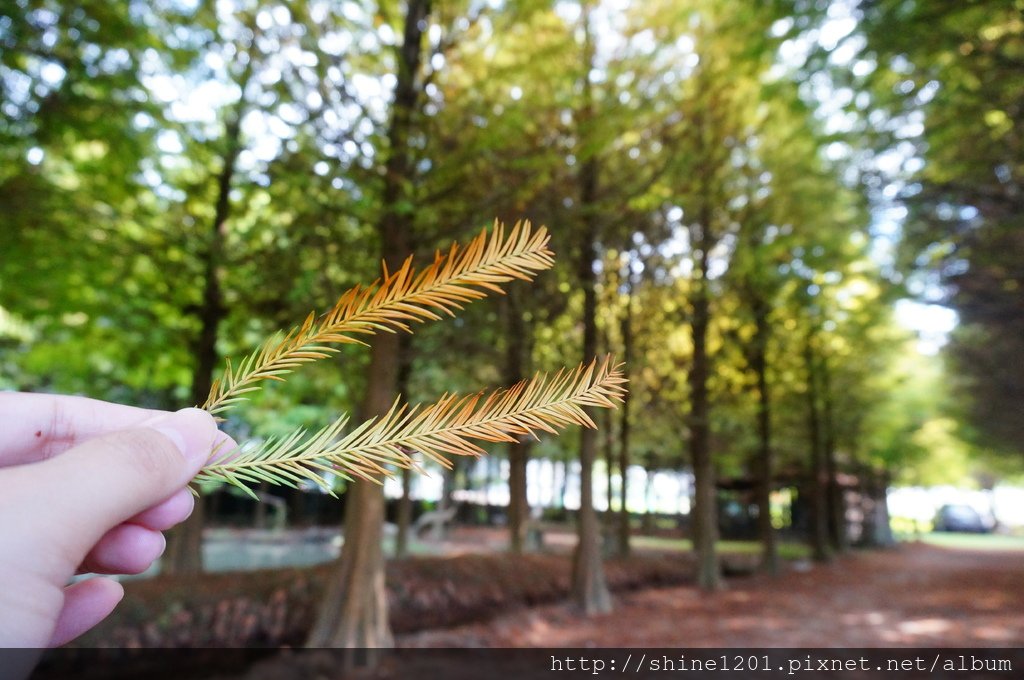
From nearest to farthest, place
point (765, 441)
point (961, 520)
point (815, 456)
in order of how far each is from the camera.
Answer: point (765, 441) → point (815, 456) → point (961, 520)

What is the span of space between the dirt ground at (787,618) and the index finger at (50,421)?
7.90m

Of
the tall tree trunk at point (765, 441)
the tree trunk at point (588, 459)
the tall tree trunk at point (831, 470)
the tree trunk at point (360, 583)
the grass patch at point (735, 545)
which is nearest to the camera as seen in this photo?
the tree trunk at point (360, 583)

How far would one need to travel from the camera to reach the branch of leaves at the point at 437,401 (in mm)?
797

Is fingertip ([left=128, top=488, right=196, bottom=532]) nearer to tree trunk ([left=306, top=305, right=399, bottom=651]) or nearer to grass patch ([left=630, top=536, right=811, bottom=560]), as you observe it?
tree trunk ([left=306, top=305, right=399, bottom=651])

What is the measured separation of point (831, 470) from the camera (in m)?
25.1

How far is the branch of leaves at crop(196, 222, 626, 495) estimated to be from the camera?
797 millimetres

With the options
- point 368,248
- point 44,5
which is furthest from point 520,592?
point 44,5

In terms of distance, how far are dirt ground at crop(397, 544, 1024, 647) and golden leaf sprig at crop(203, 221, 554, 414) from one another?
8.21 m

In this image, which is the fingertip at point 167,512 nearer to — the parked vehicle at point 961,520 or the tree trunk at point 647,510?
the tree trunk at point 647,510

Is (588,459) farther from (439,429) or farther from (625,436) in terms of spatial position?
(439,429)

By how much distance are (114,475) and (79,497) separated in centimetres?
4

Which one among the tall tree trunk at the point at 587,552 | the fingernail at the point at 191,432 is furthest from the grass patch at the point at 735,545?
the fingernail at the point at 191,432

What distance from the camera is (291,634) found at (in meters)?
7.71

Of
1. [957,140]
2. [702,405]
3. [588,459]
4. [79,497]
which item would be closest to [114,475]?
[79,497]
